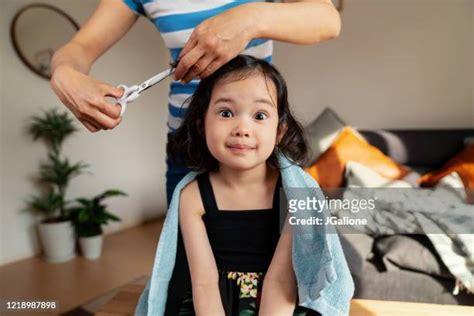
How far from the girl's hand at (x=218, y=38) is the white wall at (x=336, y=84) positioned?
60.8 inches

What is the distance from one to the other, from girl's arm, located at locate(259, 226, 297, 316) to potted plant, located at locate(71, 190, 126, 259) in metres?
1.96

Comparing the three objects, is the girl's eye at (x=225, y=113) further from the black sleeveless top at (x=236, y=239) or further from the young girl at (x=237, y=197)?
the black sleeveless top at (x=236, y=239)

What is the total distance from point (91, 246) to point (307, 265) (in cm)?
211

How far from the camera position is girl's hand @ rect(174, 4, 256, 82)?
50 centimetres

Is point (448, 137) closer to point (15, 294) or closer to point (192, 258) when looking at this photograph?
point (192, 258)

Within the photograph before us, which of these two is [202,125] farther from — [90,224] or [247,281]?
[90,224]

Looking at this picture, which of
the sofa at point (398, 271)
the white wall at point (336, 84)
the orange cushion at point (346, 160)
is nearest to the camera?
the sofa at point (398, 271)

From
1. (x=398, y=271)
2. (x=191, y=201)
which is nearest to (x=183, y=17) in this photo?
(x=191, y=201)

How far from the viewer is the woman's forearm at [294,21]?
20.7 inches

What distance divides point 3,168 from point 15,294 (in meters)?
0.77

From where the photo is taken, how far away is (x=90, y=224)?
2455 mm

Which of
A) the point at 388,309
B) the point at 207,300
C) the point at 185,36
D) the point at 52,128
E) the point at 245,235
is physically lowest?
the point at 388,309

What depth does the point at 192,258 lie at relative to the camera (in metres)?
0.73

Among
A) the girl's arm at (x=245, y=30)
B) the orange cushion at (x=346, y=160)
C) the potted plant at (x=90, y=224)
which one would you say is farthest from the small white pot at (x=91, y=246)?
the girl's arm at (x=245, y=30)
